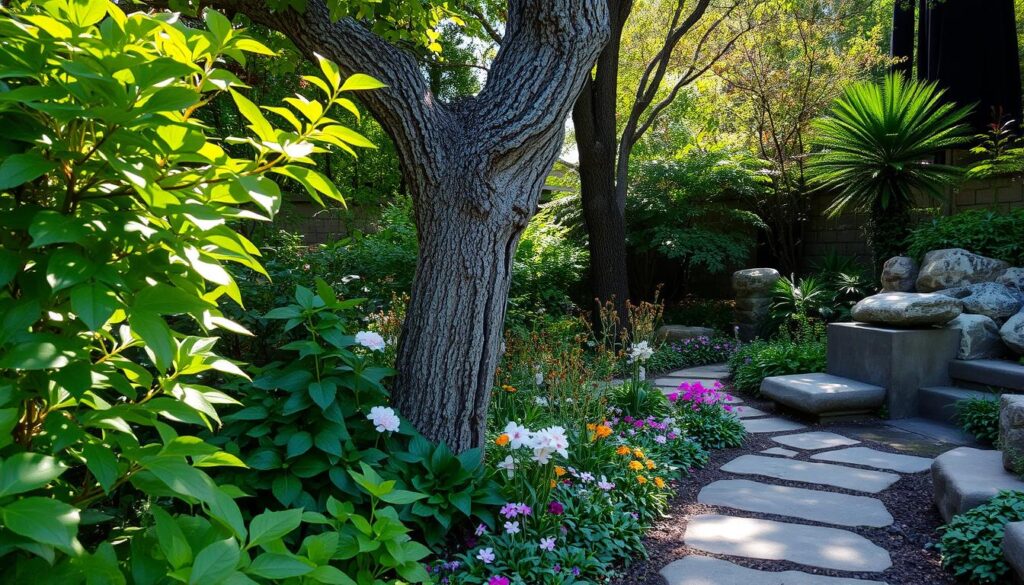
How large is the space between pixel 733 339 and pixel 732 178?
2528mm

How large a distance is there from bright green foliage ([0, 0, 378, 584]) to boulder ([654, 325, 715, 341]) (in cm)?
803

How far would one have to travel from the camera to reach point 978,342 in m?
5.38

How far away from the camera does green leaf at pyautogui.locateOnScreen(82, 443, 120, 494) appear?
1.07 m

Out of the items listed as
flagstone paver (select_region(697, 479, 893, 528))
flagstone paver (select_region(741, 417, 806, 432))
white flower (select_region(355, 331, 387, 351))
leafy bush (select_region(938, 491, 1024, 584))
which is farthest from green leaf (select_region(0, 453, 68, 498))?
flagstone paver (select_region(741, 417, 806, 432))

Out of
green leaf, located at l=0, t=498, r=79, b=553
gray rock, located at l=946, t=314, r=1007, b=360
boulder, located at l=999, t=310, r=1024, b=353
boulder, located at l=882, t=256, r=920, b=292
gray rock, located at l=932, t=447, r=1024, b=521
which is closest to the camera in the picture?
green leaf, located at l=0, t=498, r=79, b=553

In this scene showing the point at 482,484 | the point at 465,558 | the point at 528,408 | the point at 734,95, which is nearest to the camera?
the point at 465,558

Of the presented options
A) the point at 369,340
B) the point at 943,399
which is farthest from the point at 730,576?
the point at 943,399

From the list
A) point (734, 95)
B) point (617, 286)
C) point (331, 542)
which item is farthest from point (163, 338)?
point (734, 95)

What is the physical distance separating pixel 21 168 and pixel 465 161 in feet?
6.15

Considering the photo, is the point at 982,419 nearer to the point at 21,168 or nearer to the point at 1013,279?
the point at 1013,279

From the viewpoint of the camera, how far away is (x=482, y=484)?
2.74 meters

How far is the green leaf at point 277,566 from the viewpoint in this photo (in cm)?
121

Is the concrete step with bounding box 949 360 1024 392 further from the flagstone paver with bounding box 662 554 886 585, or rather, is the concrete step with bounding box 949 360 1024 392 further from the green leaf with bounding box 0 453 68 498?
the green leaf with bounding box 0 453 68 498

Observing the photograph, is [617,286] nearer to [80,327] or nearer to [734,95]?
[734,95]
